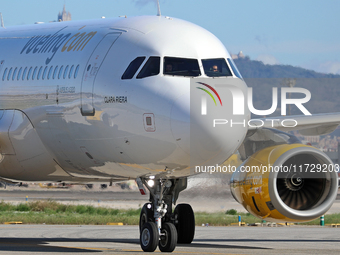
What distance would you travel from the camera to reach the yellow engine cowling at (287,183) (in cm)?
1576

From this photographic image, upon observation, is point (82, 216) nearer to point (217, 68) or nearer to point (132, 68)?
point (132, 68)

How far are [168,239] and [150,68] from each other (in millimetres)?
3483

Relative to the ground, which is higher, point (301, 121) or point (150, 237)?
point (301, 121)

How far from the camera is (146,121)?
13289mm

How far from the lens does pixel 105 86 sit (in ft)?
46.3

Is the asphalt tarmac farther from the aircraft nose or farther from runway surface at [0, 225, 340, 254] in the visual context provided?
the aircraft nose

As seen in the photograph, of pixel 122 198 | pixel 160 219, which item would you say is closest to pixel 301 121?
pixel 160 219

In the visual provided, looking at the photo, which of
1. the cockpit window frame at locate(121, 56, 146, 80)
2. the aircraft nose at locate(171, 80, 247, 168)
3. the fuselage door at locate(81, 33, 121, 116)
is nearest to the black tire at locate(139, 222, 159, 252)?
the aircraft nose at locate(171, 80, 247, 168)

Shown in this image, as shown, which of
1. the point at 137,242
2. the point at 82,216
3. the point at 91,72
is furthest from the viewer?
the point at 82,216

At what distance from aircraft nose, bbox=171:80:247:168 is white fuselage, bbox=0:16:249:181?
0.02 meters

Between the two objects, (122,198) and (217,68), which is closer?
(217,68)

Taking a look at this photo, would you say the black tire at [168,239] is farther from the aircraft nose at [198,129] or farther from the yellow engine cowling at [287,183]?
the yellow engine cowling at [287,183]

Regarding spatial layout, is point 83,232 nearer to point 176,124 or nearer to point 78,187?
point 176,124

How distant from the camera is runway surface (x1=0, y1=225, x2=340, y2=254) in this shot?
16.4 meters
